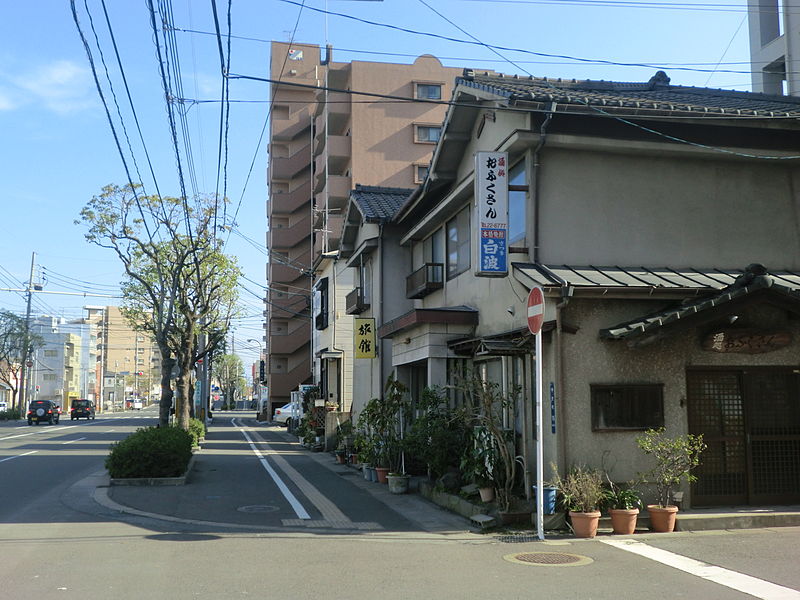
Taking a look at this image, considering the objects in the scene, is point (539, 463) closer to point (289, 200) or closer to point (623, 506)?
point (623, 506)

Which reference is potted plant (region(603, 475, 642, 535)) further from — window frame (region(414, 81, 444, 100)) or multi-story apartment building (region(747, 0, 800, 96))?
window frame (region(414, 81, 444, 100))

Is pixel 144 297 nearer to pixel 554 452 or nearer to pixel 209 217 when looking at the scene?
pixel 209 217

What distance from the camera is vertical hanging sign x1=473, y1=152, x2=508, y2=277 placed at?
12.1 m

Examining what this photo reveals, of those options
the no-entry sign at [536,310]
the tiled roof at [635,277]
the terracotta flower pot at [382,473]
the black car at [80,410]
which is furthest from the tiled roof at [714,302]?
the black car at [80,410]

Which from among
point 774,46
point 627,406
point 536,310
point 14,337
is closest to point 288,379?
point 14,337

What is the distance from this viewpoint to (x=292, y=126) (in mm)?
60812

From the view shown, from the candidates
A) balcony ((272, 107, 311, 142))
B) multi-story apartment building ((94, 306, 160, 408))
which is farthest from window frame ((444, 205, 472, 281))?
multi-story apartment building ((94, 306, 160, 408))

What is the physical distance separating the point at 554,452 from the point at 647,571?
9.39ft

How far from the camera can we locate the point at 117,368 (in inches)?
6122

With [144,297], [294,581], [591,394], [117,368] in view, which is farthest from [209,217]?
[117,368]

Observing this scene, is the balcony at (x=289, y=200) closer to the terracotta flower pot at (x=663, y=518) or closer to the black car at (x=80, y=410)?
→ the black car at (x=80, y=410)

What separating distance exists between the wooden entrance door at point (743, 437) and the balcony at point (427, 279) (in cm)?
724

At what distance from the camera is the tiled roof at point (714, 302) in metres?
10.5

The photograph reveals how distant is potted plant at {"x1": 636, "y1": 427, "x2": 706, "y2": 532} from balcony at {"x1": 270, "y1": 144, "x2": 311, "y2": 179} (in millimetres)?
52270
